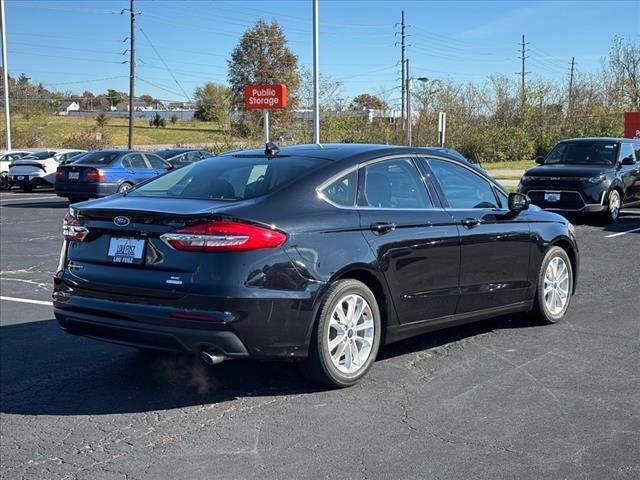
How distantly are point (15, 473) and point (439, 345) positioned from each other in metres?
3.41

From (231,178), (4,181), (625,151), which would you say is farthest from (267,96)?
(231,178)

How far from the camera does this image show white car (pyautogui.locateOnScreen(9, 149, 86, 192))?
1110 inches

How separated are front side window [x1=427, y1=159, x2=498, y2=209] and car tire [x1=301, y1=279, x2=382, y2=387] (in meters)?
Answer: 1.31

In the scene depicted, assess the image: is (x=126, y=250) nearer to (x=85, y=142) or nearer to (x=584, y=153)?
(x=584, y=153)

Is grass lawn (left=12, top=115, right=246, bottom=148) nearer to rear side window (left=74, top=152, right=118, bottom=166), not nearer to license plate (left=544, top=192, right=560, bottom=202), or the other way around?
rear side window (left=74, top=152, right=118, bottom=166)

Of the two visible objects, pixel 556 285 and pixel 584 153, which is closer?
pixel 556 285

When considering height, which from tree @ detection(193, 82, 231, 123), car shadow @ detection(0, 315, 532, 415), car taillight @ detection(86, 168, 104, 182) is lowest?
car shadow @ detection(0, 315, 532, 415)

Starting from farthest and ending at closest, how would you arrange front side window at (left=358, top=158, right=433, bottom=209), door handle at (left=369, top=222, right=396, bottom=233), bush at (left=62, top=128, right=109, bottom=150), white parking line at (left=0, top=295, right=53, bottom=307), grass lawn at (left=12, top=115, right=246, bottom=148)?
grass lawn at (left=12, top=115, right=246, bottom=148) < bush at (left=62, top=128, right=109, bottom=150) < white parking line at (left=0, top=295, right=53, bottom=307) < front side window at (left=358, top=158, right=433, bottom=209) < door handle at (left=369, top=222, right=396, bottom=233)

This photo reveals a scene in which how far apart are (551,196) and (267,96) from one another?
1980 cm

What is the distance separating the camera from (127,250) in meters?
4.74

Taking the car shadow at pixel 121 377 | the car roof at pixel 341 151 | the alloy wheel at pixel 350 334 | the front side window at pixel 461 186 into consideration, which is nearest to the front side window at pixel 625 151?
the front side window at pixel 461 186

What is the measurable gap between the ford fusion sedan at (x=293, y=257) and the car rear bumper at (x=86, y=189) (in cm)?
1472

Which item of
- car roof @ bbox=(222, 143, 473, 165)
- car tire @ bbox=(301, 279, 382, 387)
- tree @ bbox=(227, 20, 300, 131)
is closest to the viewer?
car tire @ bbox=(301, 279, 382, 387)

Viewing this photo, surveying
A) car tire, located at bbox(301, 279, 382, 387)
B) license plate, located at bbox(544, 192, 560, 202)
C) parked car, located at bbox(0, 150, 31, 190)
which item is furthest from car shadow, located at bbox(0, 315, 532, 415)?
parked car, located at bbox(0, 150, 31, 190)
